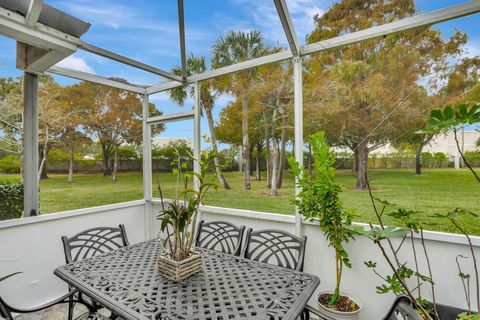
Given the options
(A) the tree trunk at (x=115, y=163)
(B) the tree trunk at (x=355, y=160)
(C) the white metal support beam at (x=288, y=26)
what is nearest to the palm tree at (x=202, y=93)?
(A) the tree trunk at (x=115, y=163)

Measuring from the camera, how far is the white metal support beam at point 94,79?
A: 2807mm

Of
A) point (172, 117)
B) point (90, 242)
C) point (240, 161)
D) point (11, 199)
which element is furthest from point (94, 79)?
point (240, 161)

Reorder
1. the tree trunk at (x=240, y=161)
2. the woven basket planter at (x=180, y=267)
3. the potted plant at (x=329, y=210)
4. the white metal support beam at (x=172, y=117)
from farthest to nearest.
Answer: the tree trunk at (x=240, y=161) < the white metal support beam at (x=172, y=117) < the potted plant at (x=329, y=210) < the woven basket planter at (x=180, y=267)

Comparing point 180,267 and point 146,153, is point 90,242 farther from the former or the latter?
point 146,153

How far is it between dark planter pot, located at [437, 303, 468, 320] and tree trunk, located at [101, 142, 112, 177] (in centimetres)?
409

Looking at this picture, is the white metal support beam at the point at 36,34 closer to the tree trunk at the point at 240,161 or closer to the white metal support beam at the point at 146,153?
the white metal support beam at the point at 146,153

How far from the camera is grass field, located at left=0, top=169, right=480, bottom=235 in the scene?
2969mm

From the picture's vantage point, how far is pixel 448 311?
1818 millimetres

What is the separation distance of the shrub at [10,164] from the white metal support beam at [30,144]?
88 mm

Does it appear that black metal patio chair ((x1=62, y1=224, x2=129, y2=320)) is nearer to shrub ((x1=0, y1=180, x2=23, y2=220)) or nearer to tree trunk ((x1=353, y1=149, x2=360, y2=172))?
shrub ((x1=0, y1=180, x2=23, y2=220))

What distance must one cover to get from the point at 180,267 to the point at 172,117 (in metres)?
2.54

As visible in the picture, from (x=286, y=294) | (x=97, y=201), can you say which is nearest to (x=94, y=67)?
(x=97, y=201)

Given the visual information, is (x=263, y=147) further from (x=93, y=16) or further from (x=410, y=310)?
(x=410, y=310)

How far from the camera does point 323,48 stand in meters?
2.34
